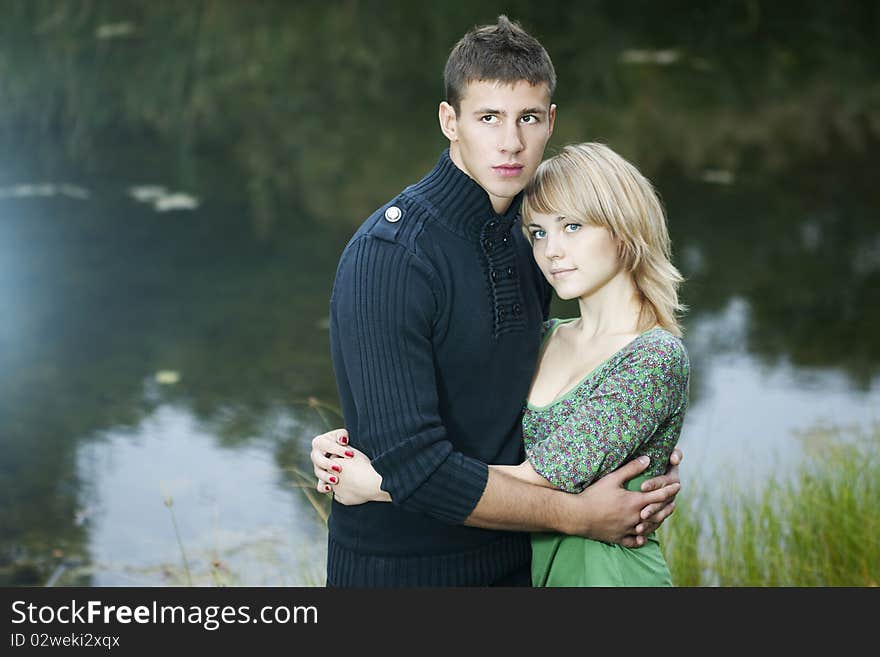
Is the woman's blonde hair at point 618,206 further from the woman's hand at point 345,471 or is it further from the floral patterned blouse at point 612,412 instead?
the woman's hand at point 345,471

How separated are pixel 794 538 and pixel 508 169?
179 cm

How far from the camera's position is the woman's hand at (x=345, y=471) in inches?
82.0

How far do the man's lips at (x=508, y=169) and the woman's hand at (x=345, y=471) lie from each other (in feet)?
1.64

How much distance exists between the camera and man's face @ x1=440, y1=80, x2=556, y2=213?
205 centimetres

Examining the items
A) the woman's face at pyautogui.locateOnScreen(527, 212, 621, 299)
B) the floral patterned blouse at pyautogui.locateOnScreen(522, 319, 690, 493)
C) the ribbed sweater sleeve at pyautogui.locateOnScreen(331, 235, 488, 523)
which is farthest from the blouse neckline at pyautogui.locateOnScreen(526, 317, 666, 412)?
the ribbed sweater sleeve at pyautogui.locateOnScreen(331, 235, 488, 523)

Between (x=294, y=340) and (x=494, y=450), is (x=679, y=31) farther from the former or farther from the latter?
(x=494, y=450)

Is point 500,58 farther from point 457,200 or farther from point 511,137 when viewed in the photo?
point 457,200

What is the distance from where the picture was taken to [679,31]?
1125 centimetres

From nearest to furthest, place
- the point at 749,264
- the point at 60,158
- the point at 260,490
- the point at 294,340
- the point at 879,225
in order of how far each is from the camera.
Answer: the point at 260,490
the point at 294,340
the point at 749,264
the point at 879,225
the point at 60,158

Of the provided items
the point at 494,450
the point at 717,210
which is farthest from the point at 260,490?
the point at 717,210

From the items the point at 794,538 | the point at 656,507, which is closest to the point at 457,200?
the point at 656,507

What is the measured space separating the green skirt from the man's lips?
55 centimetres

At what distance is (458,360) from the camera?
6.86 ft

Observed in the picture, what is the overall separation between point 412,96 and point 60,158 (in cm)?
252
